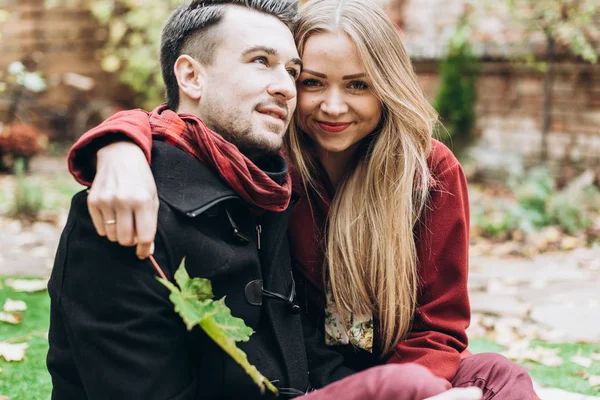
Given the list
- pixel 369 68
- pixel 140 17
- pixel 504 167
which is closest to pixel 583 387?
pixel 369 68

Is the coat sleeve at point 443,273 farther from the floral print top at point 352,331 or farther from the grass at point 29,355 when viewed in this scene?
the grass at point 29,355

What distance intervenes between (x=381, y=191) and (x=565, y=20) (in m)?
5.95

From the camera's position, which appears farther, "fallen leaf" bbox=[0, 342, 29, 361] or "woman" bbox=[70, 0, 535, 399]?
"fallen leaf" bbox=[0, 342, 29, 361]

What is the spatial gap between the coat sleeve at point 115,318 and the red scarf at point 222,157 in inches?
11.4

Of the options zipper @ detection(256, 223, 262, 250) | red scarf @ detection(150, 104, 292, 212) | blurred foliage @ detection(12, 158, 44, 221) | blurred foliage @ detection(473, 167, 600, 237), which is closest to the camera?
red scarf @ detection(150, 104, 292, 212)

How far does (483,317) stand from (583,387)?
1238mm

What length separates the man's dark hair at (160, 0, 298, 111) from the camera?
213 centimetres

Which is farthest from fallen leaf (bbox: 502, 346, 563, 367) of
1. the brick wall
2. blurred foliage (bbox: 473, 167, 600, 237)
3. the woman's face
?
the brick wall

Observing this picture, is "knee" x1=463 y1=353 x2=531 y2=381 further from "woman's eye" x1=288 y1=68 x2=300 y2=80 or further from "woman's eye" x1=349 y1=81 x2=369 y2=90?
"woman's eye" x1=288 y1=68 x2=300 y2=80

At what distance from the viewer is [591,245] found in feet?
20.2

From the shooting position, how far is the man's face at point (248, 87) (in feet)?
6.71

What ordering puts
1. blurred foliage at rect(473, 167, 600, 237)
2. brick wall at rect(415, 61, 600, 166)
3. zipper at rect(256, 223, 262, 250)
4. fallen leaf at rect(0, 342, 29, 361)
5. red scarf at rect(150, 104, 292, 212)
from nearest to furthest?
red scarf at rect(150, 104, 292, 212), zipper at rect(256, 223, 262, 250), fallen leaf at rect(0, 342, 29, 361), blurred foliage at rect(473, 167, 600, 237), brick wall at rect(415, 61, 600, 166)

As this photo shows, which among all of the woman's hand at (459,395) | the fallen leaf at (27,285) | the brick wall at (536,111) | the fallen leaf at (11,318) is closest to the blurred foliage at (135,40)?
the brick wall at (536,111)

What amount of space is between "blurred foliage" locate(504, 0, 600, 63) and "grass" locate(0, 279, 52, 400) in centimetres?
591
